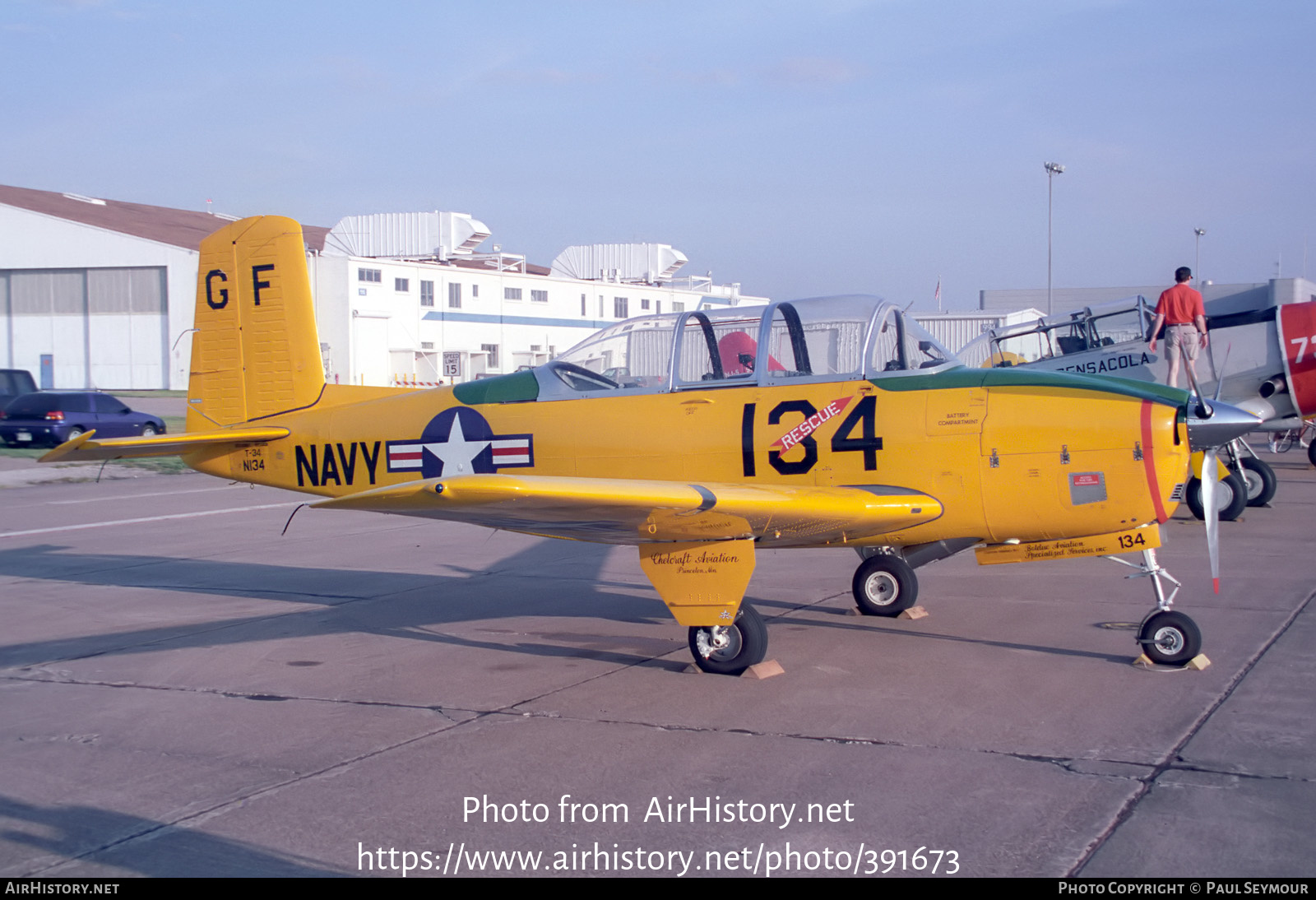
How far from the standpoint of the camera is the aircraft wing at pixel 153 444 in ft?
26.0

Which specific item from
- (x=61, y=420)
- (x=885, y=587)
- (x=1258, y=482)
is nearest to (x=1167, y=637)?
(x=885, y=587)

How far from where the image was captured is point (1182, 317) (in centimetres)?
1105

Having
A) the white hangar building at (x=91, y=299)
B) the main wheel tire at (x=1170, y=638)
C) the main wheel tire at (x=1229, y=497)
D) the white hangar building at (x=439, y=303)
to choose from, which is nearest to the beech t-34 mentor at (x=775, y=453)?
the main wheel tire at (x=1170, y=638)

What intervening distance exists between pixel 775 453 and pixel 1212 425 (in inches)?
97.9

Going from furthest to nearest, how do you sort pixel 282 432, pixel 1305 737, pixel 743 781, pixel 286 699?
pixel 282 432 < pixel 286 699 < pixel 1305 737 < pixel 743 781

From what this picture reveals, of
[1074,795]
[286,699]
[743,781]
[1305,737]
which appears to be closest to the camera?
[1074,795]

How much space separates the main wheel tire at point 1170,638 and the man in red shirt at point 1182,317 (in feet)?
18.5

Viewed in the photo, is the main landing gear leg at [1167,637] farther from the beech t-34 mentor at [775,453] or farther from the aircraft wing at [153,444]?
the aircraft wing at [153,444]

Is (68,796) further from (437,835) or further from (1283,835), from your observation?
(1283,835)

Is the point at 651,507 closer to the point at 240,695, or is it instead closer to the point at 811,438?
the point at 811,438

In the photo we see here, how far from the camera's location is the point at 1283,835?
3.69m

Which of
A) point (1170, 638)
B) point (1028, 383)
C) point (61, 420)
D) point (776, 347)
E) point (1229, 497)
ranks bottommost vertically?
point (1170, 638)

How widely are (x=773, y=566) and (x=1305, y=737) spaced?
5.69 meters

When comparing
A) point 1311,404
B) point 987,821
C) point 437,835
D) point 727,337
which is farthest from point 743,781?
point 1311,404
